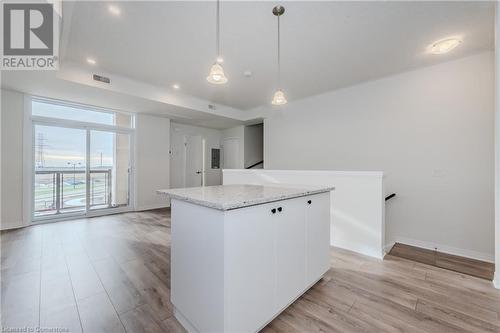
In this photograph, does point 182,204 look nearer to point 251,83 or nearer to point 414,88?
point 251,83

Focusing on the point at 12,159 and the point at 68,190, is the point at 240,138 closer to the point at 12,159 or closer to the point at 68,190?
the point at 68,190

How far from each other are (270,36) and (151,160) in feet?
14.5

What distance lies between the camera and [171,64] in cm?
331

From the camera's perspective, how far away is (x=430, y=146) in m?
3.28

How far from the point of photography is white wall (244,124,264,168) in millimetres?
6934

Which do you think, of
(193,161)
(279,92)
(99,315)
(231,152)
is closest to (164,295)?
(99,315)

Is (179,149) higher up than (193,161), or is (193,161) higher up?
(179,149)

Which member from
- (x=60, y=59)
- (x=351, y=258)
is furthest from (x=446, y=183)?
(x=60, y=59)

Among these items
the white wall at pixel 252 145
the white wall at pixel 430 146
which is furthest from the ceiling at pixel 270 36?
the white wall at pixel 252 145

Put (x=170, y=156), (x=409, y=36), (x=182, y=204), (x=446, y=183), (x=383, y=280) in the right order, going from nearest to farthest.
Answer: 1. (x=182, y=204)
2. (x=383, y=280)
3. (x=409, y=36)
4. (x=446, y=183)
5. (x=170, y=156)

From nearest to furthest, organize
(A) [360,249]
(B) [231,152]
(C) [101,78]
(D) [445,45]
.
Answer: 1. (D) [445,45]
2. (A) [360,249]
3. (C) [101,78]
4. (B) [231,152]

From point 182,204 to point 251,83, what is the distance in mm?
3246

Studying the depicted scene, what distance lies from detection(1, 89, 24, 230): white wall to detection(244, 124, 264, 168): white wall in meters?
5.16

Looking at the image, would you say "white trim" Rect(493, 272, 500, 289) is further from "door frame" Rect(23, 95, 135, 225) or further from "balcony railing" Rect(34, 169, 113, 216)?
"balcony railing" Rect(34, 169, 113, 216)
